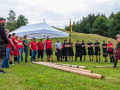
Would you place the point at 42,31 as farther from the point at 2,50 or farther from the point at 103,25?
the point at 103,25

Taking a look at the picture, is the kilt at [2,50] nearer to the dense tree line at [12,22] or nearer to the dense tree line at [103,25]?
the dense tree line at [12,22]

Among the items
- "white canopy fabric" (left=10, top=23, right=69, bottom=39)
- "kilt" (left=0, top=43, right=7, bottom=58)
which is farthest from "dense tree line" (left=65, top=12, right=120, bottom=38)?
"kilt" (left=0, top=43, right=7, bottom=58)

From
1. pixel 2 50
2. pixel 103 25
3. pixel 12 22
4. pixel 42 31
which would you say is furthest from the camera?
pixel 103 25

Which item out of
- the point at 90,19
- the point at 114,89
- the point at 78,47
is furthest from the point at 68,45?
the point at 90,19

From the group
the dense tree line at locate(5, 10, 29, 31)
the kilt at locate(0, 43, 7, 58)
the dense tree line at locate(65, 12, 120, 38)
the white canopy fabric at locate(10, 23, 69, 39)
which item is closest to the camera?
the kilt at locate(0, 43, 7, 58)

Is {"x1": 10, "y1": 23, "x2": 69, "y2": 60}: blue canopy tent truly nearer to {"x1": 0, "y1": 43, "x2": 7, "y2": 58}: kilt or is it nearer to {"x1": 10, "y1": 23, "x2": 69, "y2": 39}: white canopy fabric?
{"x1": 10, "y1": 23, "x2": 69, "y2": 39}: white canopy fabric

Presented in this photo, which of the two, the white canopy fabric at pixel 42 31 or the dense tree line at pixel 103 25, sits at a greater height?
the dense tree line at pixel 103 25

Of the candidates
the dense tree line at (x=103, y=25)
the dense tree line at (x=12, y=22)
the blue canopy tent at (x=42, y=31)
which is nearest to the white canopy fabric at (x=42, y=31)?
the blue canopy tent at (x=42, y=31)

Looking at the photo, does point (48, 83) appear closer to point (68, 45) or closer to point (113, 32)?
point (68, 45)

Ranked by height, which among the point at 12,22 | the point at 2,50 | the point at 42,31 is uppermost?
the point at 12,22

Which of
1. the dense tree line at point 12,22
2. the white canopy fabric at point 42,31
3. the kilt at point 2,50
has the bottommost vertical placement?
the kilt at point 2,50

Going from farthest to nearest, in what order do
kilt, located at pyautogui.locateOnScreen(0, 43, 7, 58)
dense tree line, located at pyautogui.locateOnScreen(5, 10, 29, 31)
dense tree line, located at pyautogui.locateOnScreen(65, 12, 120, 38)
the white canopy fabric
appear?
dense tree line, located at pyautogui.locateOnScreen(65, 12, 120, 38) → dense tree line, located at pyautogui.locateOnScreen(5, 10, 29, 31) → the white canopy fabric → kilt, located at pyautogui.locateOnScreen(0, 43, 7, 58)

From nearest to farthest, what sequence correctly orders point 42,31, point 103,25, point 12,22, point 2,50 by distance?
point 2,50
point 42,31
point 12,22
point 103,25

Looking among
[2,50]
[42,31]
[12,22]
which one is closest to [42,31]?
[42,31]
